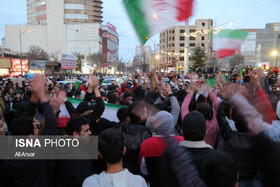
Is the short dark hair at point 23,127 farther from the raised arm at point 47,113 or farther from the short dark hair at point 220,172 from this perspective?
the short dark hair at point 220,172

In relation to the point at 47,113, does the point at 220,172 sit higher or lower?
lower

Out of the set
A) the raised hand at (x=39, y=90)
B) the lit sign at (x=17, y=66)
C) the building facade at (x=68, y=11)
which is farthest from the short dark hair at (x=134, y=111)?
the building facade at (x=68, y=11)

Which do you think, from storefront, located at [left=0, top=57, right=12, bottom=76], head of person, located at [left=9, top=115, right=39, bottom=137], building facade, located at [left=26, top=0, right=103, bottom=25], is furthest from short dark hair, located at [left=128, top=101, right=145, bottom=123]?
building facade, located at [left=26, top=0, right=103, bottom=25]

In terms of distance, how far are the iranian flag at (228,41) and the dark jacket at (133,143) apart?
430 centimetres

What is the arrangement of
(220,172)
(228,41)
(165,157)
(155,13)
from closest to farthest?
(220,172) < (165,157) < (155,13) < (228,41)

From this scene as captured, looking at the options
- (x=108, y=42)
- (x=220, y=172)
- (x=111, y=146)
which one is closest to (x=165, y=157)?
(x=111, y=146)

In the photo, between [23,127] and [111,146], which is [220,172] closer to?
[111,146]

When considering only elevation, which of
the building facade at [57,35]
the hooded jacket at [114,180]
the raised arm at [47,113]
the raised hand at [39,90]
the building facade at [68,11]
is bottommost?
the hooded jacket at [114,180]

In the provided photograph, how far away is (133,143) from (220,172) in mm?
1496

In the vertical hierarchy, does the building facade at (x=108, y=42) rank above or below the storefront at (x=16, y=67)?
above

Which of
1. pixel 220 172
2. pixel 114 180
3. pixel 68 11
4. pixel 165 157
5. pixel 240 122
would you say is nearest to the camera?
pixel 220 172

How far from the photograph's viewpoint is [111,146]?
82.8 inches

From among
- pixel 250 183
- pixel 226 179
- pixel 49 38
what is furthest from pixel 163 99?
pixel 49 38

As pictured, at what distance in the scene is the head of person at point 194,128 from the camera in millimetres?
2225
